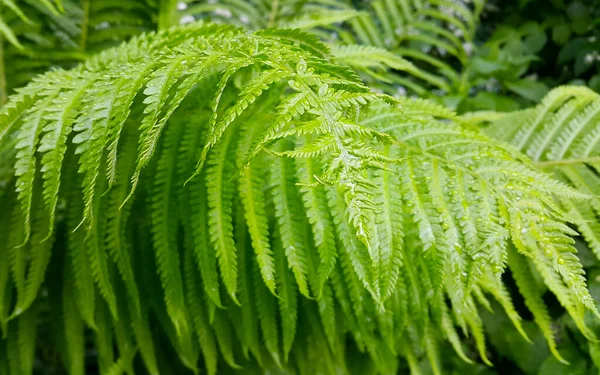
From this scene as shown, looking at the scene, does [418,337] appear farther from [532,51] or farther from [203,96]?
[532,51]

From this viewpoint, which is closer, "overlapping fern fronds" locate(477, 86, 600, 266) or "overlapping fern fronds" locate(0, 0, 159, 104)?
"overlapping fern fronds" locate(477, 86, 600, 266)

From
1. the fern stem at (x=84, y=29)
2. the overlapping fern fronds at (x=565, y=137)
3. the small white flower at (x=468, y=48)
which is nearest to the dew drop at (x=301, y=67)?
the overlapping fern fronds at (x=565, y=137)

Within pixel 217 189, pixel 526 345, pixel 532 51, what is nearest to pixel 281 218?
pixel 217 189

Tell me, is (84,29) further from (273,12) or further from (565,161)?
(565,161)

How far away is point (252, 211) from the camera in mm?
757

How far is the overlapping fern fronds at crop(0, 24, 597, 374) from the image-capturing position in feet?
2.06

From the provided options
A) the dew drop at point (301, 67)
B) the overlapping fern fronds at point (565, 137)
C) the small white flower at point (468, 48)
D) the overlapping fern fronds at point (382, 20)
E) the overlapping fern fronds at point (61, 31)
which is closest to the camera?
the dew drop at point (301, 67)

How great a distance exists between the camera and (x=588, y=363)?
3.26 feet

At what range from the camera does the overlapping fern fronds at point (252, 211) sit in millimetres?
628

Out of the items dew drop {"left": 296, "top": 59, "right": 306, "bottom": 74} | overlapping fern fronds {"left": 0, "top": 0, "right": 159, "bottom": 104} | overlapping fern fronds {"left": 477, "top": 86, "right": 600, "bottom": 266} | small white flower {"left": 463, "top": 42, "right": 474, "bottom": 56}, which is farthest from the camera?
small white flower {"left": 463, "top": 42, "right": 474, "bottom": 56}

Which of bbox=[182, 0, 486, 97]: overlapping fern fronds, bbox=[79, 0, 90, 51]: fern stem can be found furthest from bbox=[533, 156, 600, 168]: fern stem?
bbox=[79, 0, 90, 51]: fern stem

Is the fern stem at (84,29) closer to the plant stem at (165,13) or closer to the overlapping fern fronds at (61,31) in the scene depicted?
the overlapping fern fronds at (61,31)

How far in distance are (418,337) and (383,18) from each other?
1.09m

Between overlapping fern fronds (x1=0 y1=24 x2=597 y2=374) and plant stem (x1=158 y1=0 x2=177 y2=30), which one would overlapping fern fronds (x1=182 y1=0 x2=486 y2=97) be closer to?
plant stem (x1=158 y1=0 x2=177 y2=30)
